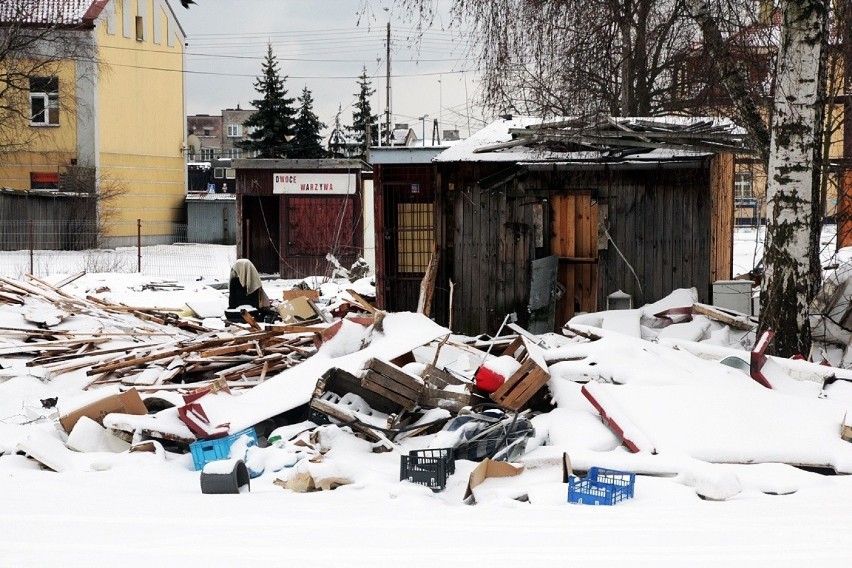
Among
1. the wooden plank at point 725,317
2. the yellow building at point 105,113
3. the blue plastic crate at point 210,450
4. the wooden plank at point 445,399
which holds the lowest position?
the blue plastic crate at point 210,450

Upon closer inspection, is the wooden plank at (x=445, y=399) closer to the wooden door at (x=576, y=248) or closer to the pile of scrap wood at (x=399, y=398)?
the pile of scrap wood at (x=399, y=398)

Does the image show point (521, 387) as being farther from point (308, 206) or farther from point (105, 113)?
point (105, 113)

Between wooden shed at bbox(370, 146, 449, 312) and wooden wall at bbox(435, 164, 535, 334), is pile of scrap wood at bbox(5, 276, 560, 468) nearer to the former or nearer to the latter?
wooden shed at bbox(370, 146, 449, 312)

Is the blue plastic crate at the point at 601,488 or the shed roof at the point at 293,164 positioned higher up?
the shed roof at the point at 293,164

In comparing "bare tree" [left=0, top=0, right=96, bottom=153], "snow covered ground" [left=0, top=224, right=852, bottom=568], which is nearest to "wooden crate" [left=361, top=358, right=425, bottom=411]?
"snow covered ground" [left=0, top=224, right=852, bottom=568]

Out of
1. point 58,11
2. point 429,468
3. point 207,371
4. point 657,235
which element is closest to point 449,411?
point 429,468

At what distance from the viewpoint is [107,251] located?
33250mm

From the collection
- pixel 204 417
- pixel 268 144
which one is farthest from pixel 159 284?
pixel 268 144

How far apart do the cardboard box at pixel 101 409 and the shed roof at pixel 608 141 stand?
541 centimetres

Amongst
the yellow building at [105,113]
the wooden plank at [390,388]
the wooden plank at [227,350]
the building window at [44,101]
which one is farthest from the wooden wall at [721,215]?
the building window at [44,101]

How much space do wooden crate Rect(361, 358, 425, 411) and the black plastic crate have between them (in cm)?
108

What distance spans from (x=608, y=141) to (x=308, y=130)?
40774 millimetres

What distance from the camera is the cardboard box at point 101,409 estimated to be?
331 inches

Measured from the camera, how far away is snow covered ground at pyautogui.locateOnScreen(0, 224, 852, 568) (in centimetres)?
500
